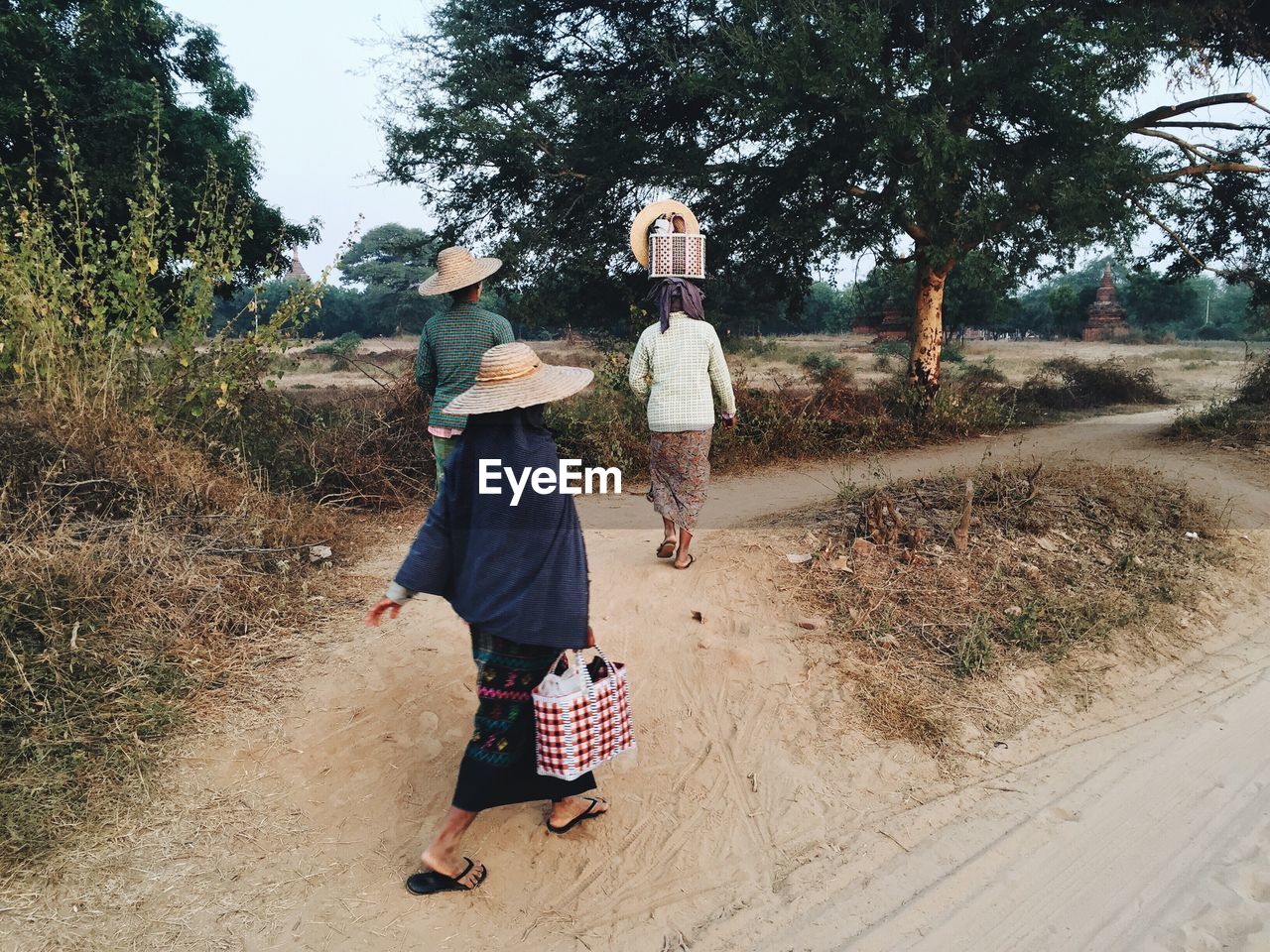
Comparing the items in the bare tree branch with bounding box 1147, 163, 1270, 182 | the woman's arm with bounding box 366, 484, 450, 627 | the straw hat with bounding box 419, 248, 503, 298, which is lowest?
the woman's arm with bounding box 366, 484, 450, 627

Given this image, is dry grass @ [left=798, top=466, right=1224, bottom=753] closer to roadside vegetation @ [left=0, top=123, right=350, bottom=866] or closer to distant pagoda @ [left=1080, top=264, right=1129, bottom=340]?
roadside vegetation @ [left=0, top=123, right=350, bottom=866]

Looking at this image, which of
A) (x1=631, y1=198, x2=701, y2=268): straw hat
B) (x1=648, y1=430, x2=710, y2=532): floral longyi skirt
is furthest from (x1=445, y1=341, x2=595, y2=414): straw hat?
(x1=631, y1=198, x2=701, y2=268): straw hat

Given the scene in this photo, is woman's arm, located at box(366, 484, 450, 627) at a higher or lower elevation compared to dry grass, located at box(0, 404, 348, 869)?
higher

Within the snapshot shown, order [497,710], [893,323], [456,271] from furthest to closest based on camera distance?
[893,323]
[456,271]
[497,710]

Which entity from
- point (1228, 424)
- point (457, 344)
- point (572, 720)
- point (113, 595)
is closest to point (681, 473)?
point (457, 344)

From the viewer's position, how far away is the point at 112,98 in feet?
31.4

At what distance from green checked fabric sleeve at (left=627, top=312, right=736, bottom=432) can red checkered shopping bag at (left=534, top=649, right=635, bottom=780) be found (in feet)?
7.34

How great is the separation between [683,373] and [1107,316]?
40.6m

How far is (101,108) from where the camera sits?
963 centimetres

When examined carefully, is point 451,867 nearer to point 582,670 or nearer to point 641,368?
point 582,670

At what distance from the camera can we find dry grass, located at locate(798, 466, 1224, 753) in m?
4.06

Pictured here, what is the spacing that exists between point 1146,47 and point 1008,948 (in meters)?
9.21

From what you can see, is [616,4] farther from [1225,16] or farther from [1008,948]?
[1008,948]

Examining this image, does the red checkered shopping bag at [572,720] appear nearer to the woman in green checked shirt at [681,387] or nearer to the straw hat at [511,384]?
the straw hat at [511,384]
